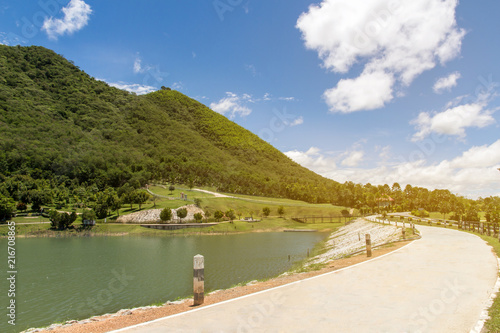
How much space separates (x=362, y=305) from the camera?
948 centimetres

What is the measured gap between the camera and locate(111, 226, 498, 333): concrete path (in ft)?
25.7

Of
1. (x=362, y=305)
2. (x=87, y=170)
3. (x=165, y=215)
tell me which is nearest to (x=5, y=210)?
(x=165, y=215)

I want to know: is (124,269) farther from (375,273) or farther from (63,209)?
(63,209)

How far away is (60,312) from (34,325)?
2.61 m

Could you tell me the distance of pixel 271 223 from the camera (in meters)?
102

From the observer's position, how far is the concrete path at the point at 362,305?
7840 millimetres

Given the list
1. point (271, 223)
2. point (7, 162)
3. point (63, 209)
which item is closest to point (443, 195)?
point (271, 223)

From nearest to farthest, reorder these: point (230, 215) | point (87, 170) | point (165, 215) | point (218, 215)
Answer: point (165, 215) < point (218, 215) < point (230, 215) < point (87, 170)

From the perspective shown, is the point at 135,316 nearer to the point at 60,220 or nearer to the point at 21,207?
the point at 60,220

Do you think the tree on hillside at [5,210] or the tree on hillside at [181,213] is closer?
the tree on hillside at [5,210]

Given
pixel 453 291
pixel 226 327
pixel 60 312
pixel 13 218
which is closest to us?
pixel 226 327

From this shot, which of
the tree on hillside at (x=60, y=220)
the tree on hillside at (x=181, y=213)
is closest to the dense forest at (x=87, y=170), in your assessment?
the tree on hillside at (x=60, y=220)

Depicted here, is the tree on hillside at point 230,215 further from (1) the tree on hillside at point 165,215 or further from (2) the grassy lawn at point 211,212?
(1) the tree on hillside at point 165,215

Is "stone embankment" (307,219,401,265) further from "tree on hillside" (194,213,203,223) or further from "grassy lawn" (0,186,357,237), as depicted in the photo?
"tree on hillside" (194,213,203,223)
